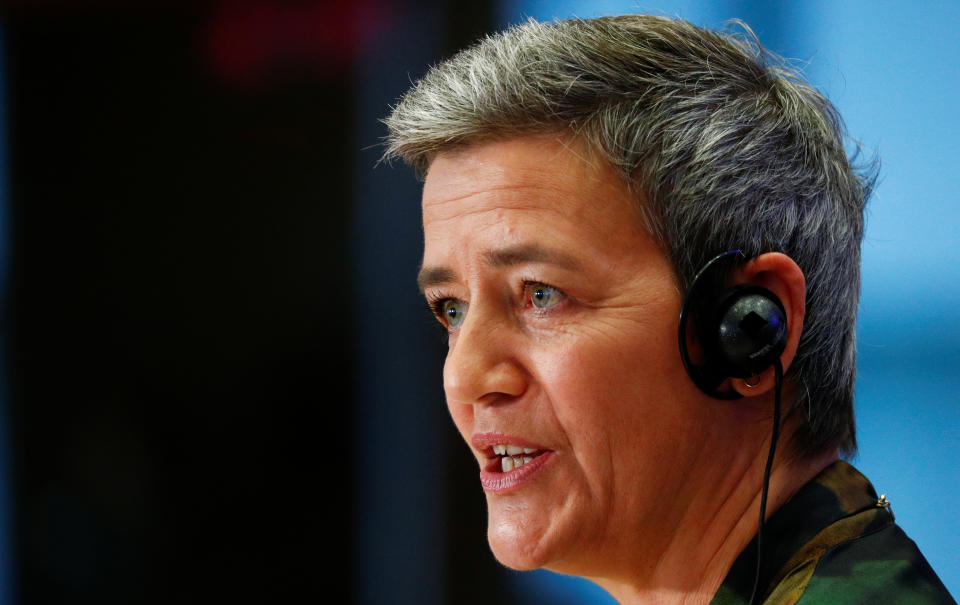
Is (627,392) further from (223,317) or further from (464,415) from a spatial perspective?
(223,317)

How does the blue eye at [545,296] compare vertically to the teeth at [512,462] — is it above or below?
above

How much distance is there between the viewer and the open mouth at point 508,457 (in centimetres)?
135

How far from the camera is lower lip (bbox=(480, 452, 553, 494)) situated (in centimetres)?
133

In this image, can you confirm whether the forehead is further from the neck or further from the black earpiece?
the neck

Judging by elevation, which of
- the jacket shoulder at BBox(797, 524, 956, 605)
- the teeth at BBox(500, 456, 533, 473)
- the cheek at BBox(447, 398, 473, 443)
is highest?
the cheek at BBox(447, 398, 473, 443)

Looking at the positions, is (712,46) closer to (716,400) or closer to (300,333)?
(716,400)

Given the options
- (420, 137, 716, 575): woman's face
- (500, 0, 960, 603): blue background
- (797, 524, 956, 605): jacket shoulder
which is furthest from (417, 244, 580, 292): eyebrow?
(500, 0, 960, 603): blue background

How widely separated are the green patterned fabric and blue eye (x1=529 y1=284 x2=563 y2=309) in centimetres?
40

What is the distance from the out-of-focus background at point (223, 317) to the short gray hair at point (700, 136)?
174 cm

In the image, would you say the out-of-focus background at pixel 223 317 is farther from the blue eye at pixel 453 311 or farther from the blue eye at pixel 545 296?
the blue eye at pixel 545 296

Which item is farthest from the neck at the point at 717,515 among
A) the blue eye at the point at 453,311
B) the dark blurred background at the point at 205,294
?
the dark blurred background at the point at 205,294

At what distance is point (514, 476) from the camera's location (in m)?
1.35

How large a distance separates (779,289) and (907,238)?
1.08m

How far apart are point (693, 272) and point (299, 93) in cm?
237
